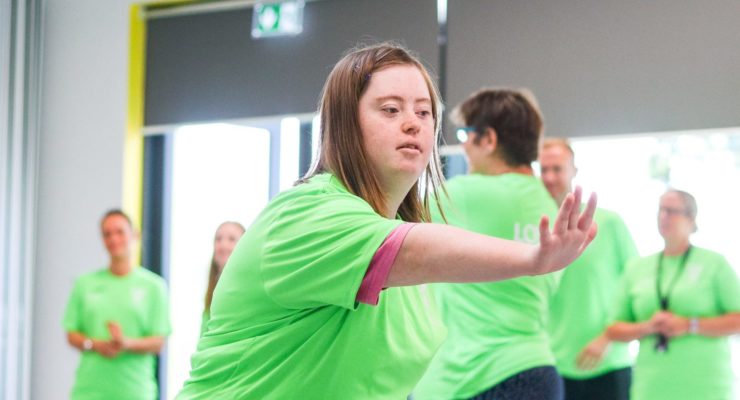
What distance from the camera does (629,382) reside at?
409cm

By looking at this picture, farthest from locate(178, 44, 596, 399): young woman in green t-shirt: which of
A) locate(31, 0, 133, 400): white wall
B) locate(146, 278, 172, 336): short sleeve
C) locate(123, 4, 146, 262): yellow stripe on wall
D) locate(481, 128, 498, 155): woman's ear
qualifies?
locate(31, 0, 133, 400): white wall

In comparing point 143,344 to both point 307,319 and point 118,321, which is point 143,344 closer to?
point 118,321

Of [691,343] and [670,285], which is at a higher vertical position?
[670,285]

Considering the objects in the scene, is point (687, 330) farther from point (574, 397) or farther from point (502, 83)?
point (502, 83)

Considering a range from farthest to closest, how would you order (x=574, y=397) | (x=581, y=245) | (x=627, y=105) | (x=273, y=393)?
1. (x=627, y=105)
2. (x=574, y=397)
3. (x=273, y=393)
4. (x=581, y=245)

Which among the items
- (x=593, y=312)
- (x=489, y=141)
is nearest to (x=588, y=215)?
(x=489, y=141)

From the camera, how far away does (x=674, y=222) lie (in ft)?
12.8

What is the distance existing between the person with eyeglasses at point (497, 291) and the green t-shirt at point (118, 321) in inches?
72.9

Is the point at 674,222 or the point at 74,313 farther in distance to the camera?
the point at 74,313

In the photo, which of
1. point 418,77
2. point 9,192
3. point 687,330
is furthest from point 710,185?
point 9,192

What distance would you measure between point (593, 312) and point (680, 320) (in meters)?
0.40

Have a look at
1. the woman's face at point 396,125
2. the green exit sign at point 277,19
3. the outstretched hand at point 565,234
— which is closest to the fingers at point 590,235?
the outstretched hand at point 565,234

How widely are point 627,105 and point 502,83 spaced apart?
0.58 m

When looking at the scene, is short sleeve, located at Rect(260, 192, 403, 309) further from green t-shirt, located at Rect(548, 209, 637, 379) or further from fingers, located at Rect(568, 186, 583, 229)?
green t-shirt, located at Rect(548, 209, 637, 379)
